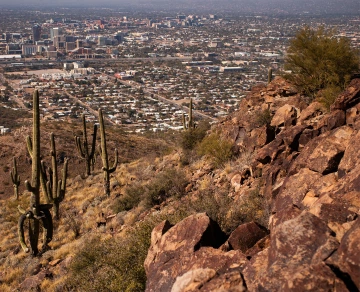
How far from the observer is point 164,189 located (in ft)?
44.1

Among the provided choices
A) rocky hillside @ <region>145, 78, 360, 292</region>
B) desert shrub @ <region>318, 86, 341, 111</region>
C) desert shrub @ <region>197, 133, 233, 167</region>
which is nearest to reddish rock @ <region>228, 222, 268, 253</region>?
rocky hillside @ <region>145, 78, 360, 292</region>

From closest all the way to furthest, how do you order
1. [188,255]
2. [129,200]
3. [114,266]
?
[188,255] → [114,266] → [129,200]

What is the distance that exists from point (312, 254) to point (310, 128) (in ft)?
19.5

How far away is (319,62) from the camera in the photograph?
1483cm

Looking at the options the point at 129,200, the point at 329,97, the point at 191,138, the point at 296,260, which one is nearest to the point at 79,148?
the point at 191,138

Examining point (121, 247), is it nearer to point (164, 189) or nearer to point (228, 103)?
point (164, 189)

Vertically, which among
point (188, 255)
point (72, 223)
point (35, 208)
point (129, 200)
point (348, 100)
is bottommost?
point (72, 223)

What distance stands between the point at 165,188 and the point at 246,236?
23.4 ft

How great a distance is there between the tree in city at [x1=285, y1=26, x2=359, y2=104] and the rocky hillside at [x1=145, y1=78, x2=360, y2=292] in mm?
3838

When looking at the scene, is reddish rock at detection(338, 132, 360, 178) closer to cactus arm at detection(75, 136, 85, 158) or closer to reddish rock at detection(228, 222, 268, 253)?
reddish rock at detection(228, 222, 268, 253)

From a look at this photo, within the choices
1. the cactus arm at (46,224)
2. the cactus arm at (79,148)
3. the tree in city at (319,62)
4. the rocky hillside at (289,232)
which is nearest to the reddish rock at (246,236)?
the rocky hillside at (289,232)

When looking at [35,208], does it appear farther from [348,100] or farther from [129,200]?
[348,100]

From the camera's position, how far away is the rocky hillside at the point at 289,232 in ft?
15.2

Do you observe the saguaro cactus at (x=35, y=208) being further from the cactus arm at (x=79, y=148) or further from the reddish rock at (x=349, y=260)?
the reddish rock at (x=349, y=260)
